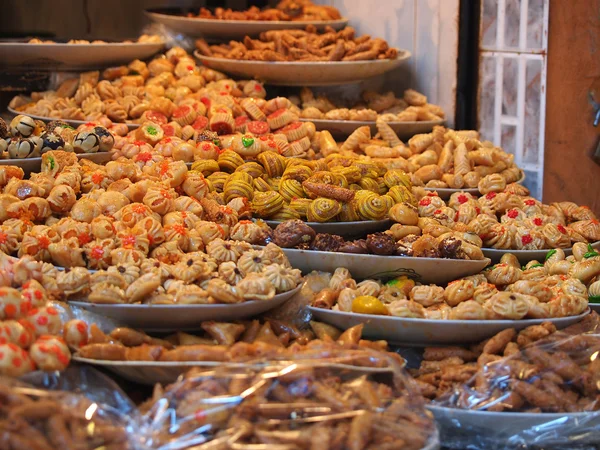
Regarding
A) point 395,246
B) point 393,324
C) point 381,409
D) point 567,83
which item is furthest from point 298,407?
point 567,83

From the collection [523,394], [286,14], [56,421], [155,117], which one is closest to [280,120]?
[155,117]

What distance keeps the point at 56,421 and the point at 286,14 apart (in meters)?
3.14

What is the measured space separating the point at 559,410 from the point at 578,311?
0.37 meters

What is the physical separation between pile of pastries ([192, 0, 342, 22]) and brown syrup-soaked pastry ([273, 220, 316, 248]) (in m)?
2.08

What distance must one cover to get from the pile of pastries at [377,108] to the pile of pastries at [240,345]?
1742 millimetres

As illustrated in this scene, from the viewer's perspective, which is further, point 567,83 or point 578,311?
point 567,83

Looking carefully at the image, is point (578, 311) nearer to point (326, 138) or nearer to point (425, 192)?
point (425, 192)

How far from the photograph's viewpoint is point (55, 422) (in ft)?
4.80

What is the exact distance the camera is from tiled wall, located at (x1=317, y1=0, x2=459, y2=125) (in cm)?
388

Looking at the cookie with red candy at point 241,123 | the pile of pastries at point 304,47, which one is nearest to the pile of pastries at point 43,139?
the cookie with red candy at point 241,123

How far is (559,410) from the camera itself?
1777 mm

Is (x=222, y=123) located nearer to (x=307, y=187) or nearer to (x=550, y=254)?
(x=307, y=187)

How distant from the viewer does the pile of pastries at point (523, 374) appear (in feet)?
5.83

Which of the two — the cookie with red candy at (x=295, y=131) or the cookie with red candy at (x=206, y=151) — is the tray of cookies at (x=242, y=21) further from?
the cookie with red candy at (x=206, y=151)
